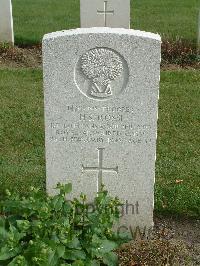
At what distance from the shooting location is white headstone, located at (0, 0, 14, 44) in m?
9.39

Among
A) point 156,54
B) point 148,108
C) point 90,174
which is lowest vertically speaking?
point 90,174

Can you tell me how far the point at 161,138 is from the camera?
6371 mm

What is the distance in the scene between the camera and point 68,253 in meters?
3.62

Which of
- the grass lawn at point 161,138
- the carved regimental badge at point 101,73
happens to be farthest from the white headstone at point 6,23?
the carved regimental badge at point 101,73

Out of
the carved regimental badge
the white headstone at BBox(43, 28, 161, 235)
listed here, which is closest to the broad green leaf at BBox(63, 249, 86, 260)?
the white headstone at BBox(43, 28, 161, 235)

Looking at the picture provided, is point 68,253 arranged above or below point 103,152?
below

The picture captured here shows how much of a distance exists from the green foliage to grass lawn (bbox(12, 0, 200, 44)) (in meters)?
6.35

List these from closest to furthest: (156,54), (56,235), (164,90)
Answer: (56,235) → (156,54) → (164,90)

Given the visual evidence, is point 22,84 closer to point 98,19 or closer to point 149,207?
point 98,19

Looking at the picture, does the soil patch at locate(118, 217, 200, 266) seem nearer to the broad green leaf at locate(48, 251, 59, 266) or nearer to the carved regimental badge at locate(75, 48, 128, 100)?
the broad green leaf at locate(48, 251, 59, 266)

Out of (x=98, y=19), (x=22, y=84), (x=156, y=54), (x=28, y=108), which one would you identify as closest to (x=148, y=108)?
(x=156, y=54)

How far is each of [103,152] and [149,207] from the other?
59cm

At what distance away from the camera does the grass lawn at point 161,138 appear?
204 inches

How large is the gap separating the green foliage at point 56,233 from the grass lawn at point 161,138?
1128mm
